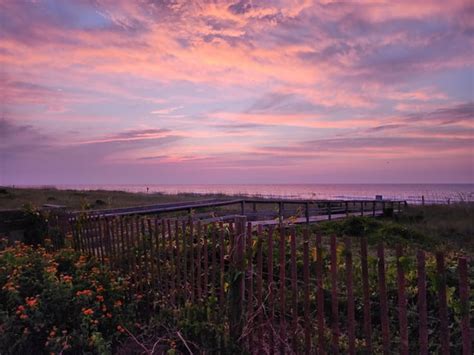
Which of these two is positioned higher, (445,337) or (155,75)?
(155,75)

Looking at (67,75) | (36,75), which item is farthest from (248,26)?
(36,75)

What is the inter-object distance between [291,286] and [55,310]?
2.66 m

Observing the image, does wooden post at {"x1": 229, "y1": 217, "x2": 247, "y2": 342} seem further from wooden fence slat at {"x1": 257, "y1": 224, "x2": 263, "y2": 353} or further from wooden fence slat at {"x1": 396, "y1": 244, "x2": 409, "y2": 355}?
wooden fence slat at {"x1": 396, "y1": 244, "x2": 409, "y2": 355}

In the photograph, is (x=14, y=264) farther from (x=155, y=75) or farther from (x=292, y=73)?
(x=292, y=73)

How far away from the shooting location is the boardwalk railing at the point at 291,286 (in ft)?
8.82

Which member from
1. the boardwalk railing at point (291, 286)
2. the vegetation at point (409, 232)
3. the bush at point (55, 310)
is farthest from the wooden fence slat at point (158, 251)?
the vegetation at point (409, 232)

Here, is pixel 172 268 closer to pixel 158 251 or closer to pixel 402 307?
pixel 158 251

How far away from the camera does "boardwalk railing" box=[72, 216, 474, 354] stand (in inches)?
106

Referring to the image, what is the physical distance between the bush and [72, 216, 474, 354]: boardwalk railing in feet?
2.04

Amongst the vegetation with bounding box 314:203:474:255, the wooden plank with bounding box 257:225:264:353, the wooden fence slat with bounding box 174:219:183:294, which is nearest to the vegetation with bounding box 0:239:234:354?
the wooden fence slat with bounding box 174:219:183:294

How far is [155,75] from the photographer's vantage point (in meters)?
10.2

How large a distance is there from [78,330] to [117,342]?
0.55 metres

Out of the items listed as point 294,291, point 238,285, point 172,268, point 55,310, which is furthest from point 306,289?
point 55,310

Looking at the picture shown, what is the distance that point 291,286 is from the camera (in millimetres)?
4086
